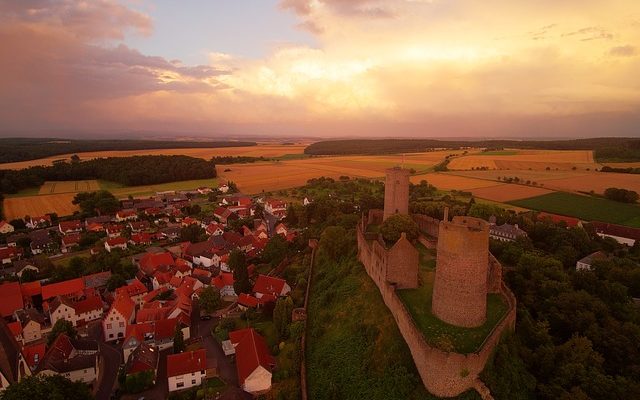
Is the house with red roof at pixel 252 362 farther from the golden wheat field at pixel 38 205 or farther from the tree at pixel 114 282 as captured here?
the golden wheat field at pixel 38 205

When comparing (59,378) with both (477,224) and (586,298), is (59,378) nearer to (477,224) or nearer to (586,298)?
(477,224)

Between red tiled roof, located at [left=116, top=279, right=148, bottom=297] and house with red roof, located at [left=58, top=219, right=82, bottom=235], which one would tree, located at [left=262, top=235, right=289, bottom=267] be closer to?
red tiled roof, located at [left=116, top=279, right=148, bottom=297]

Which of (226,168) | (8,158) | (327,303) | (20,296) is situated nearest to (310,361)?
(327,303)

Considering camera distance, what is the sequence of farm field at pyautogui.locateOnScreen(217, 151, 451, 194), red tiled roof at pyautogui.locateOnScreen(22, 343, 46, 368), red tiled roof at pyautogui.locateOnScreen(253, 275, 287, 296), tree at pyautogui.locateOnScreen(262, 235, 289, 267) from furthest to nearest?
farm field at pyautogui.locateOnScreen(217, 151, 451, 194) < tree at pyautogui.locateOnScreen(262, 235, 289, 267) < red tiled roof at pyautogui.locateOnScreen(253, 275, 287, 296) < red tiled roof at pyautogui.locateOnScreen(22, 343, 46, 368)

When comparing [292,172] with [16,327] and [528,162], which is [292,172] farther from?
[16,327]

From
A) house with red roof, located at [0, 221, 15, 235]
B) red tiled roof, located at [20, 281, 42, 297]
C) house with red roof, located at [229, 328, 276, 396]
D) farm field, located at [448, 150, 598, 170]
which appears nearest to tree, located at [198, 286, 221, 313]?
house with red roof, located at [229, 328, 276, 396]

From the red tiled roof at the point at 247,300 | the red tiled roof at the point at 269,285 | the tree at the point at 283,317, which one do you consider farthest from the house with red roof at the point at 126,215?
the tree at the point at 283,317

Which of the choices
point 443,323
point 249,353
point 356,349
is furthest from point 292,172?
point 443,323
